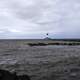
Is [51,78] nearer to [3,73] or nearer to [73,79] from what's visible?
[73,79]

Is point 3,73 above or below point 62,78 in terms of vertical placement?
above

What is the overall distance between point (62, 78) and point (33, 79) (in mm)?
3357

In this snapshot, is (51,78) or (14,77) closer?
(14,77)

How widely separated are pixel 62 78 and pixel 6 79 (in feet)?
27.1

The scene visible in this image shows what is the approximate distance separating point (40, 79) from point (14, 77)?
5.88 m

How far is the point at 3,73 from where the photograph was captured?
17125 millimetres

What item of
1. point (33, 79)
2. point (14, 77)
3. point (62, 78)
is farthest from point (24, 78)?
point (62, 78)

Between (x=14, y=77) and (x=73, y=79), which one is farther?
(x=73, y=79)

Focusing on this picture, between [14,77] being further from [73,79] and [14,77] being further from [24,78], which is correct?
[73,79]

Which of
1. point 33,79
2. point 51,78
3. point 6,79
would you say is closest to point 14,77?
point 6,79

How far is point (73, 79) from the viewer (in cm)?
2222

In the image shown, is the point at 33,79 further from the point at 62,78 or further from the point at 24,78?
the point at 24,78

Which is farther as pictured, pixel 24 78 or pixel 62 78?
pixel 62 78

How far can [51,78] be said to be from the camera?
76.6 ft
